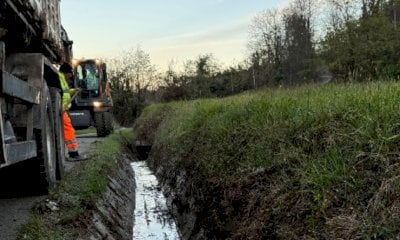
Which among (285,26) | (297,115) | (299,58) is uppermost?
(285,26)

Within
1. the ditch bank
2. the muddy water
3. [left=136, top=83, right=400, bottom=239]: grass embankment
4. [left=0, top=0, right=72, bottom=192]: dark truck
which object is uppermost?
[left=0, top=0, right=72, bottom=192]: dark truck

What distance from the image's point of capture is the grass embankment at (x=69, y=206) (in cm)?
504

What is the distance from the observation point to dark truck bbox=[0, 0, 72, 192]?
484 centimetres

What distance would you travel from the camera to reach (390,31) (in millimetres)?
30547

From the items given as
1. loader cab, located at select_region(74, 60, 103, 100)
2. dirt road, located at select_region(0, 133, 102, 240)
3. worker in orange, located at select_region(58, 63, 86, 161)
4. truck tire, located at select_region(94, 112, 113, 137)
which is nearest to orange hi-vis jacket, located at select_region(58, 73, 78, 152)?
worker in orange, located at select_region(58, 63, 86, 161)

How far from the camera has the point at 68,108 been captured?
9.98m

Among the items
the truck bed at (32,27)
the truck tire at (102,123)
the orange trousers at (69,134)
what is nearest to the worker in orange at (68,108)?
the orange trousers at (69,134)

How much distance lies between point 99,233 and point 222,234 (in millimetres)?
1388

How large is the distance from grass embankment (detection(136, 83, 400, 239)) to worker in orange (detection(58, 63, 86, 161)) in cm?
272

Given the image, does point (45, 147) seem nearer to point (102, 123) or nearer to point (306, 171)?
point (306, 171)

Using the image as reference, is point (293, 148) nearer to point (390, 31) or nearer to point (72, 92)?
point (72, 92)

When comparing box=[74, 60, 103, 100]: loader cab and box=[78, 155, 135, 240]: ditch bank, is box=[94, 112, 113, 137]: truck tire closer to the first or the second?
box=[74, 60, 103, 100]: loader cab

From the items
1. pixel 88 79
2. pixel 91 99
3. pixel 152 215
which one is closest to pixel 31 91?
pixel 152 215

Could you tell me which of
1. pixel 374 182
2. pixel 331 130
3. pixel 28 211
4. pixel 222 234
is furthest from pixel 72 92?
pixel 374 182
